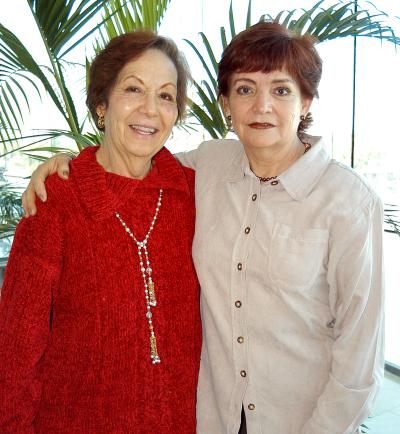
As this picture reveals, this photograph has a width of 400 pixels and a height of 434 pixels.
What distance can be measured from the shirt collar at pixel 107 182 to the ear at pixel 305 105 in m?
0.41

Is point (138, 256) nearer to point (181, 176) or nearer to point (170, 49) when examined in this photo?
point (181, 176)

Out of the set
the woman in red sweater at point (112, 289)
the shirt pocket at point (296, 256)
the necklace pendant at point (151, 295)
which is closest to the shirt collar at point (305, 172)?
the shirt pocket at point (296, 256)

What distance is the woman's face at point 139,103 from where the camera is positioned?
141 cm

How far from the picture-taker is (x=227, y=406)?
1411 millimetres

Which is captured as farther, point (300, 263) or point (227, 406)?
point (227, 406)

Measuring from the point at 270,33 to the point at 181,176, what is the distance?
489mm

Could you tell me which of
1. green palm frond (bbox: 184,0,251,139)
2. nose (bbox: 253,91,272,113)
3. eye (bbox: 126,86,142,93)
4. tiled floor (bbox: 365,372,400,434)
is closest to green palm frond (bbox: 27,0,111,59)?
green palm frond (bbox: 184,0,251,139)

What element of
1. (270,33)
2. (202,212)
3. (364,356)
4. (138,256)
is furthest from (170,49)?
(364,356)

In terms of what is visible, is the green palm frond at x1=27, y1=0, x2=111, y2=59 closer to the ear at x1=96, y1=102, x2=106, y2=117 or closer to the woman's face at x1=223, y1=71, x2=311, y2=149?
the ear at x1=96, y1=102, x2=106, y2=117

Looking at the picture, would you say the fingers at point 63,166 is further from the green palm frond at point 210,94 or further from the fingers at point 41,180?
the green palm frond at point 210,94

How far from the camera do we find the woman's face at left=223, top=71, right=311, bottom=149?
4.47 feet

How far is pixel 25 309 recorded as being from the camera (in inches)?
49.6

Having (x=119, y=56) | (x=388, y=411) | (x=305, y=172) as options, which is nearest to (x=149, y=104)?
(x=119, y=56)

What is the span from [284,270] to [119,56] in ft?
2.51
